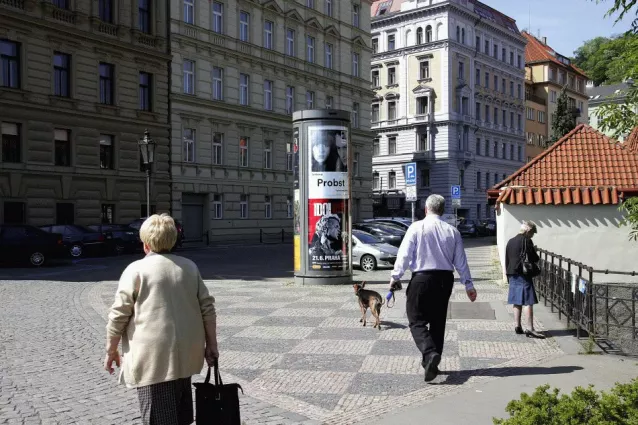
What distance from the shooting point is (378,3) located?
7988cm

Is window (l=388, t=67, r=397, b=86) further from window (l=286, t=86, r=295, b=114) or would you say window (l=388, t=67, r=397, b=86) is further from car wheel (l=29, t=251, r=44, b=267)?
car wheel (l=29, t=251, r=44, b=267)

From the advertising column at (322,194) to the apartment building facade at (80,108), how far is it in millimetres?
18775

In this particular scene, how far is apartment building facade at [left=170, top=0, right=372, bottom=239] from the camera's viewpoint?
4178cm

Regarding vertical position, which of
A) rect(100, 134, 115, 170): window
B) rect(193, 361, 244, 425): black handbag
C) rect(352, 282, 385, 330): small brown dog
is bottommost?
rect(352, 282, 385, 330): small brown dog

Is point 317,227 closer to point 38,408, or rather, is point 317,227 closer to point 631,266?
point 631,266

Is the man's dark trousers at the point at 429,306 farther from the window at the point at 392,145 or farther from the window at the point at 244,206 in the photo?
the window at the point at 392,145

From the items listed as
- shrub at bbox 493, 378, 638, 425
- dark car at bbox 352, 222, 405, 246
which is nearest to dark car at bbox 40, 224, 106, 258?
dark car at bbox 352, 222, 405, 246

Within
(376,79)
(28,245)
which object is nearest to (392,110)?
(376,79)

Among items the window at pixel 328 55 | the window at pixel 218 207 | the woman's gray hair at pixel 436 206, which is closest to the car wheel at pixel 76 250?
the window at pixel 218 207

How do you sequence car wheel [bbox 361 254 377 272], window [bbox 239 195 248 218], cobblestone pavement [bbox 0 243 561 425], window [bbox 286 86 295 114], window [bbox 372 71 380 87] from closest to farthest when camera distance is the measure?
cobblestone pavement [bbox 0 243 561 425]
car wheel [bbox 361 254 377 272]
window [bbox 239 195 248 218]
window [bbox 286 86 295 114]
window [bbox 372 71 380 87]

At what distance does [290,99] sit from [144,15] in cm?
1310

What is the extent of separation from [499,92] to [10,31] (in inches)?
2472

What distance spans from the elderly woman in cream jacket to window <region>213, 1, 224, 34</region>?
40.9 m

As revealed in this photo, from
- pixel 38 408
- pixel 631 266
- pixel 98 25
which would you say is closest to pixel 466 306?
pixel 631 266
